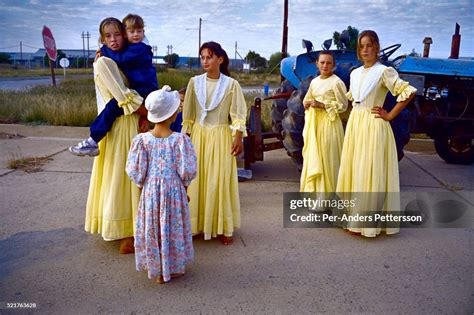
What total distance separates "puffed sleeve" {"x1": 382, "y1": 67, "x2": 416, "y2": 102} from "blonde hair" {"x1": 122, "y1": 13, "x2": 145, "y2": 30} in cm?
214

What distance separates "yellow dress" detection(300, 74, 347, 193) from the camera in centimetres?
433

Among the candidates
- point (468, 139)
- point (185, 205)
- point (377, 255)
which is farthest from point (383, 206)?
point (468, 139)

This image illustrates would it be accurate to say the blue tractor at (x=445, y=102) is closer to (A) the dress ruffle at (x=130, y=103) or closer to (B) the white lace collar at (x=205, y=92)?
(B) the white lace collar at (x=205, y=92)

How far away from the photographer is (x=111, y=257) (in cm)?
352

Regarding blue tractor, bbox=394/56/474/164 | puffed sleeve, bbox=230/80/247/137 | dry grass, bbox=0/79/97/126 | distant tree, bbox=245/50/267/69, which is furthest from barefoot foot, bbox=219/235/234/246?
distant tree, bbox=245/50/267/69

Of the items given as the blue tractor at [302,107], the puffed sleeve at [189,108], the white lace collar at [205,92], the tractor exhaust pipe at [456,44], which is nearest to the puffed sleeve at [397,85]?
the blue tractor at [302,107]

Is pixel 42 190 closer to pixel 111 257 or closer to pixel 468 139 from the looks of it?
pixel 111 257

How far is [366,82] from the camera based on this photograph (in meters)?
3.94

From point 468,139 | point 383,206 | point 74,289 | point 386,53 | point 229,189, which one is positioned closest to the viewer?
point 74,289

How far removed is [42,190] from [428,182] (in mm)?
4973

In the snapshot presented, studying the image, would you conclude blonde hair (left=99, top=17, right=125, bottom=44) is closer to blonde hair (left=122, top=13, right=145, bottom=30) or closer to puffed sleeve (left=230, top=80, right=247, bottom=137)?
blonde hair (left=122, top=13, right=145, bottom=30)

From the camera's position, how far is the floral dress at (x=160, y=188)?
291 cm

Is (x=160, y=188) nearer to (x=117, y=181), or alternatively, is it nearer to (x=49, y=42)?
(x=117, y=181)

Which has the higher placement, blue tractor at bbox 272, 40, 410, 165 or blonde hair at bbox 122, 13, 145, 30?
blonde hair at bbox 122, 13, 145, 30
